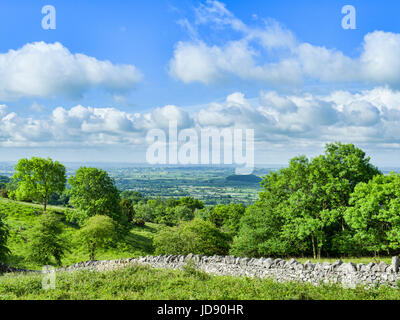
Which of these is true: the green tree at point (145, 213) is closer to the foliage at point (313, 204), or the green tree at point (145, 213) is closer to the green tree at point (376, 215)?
the foliage at point (313, 204)

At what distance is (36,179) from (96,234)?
23.0 meters

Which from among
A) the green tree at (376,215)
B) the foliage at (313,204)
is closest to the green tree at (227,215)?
the foliage at (313,204)

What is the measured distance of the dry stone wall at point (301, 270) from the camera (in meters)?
11.1

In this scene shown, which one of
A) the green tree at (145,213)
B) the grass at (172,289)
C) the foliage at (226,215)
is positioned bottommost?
the green tree at (145,213)

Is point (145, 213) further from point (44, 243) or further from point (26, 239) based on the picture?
point (44, 243)

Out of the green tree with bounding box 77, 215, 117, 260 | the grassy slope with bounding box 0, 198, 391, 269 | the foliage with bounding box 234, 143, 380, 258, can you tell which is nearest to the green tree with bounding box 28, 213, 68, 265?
the grassy slope with bounding box 0, 198, 391, 269

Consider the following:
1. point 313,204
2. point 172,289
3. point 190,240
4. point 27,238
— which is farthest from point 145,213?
point 172,289

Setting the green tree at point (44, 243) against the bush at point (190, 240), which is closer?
the green tree at point (44, 243)

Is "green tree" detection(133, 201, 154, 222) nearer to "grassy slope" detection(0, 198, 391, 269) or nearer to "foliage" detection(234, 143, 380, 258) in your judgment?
"grassy slope" detection(0, 198, 391, 269)

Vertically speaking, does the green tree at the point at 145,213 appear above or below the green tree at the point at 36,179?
below

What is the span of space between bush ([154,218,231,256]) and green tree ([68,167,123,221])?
13.3 metres

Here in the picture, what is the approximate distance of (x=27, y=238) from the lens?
1319 inches

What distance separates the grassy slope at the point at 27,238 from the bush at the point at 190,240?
7926 millimetres
